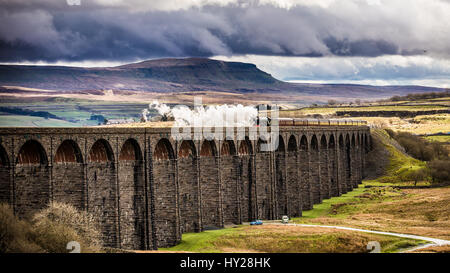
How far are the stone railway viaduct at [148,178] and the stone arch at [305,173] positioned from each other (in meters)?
3.19

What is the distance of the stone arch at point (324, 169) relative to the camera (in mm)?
87688

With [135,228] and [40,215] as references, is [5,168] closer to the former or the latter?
[40,215]

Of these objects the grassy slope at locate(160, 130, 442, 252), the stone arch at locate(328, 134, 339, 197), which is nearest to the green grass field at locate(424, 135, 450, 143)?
the grassy slope at locate(160, 130, 442, 252)

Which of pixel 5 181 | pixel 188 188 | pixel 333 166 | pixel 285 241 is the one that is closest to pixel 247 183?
pixel 188 188

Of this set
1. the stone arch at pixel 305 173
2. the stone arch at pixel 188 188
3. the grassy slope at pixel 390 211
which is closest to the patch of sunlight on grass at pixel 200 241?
the stone arch at pixel 188 188

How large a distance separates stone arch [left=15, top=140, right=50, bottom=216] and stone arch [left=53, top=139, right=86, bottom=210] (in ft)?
3.29

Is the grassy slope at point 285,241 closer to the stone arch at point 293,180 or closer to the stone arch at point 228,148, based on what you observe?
the stone arch at point 228,148

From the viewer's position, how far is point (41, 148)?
37406 mm

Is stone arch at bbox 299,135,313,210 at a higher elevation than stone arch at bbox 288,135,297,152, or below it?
below

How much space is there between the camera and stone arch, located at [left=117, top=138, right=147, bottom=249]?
146 ft

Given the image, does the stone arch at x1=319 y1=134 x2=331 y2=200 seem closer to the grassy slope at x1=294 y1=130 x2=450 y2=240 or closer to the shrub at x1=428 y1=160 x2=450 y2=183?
the grassy slope at x1=294 y1=130 x2=450 y2=240

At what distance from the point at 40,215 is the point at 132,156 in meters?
11.1

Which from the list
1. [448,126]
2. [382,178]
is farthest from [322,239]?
[448,126]

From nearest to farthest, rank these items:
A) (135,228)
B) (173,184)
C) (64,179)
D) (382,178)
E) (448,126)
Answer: (64,179), (135,228), (173,184), (382,178), (448,126)
